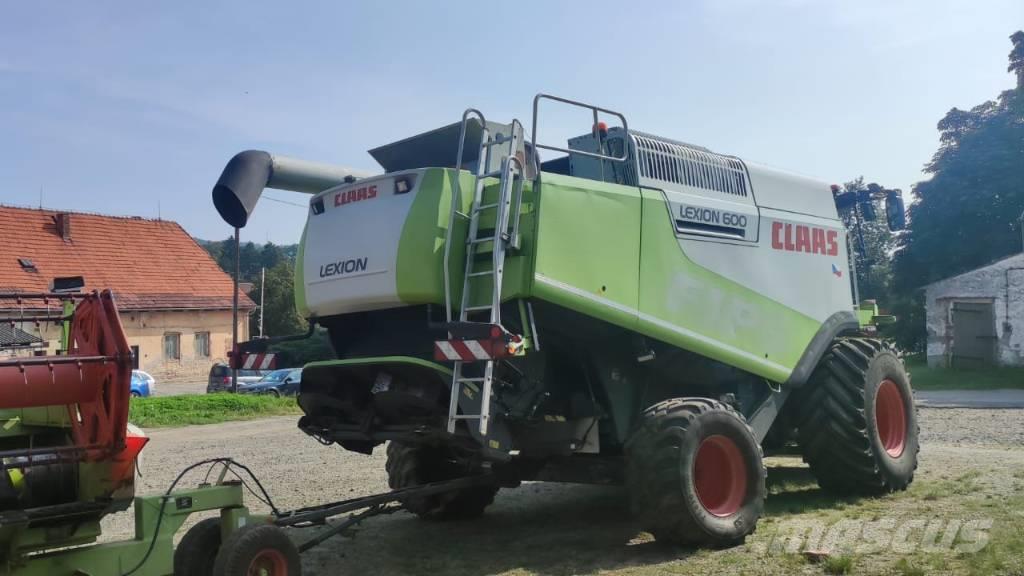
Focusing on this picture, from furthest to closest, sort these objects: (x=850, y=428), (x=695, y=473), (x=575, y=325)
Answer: (x=850, y=428) < (x=695, y=473) < (x=575, y=325)

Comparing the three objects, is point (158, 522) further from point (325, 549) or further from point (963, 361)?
point (963, 361)

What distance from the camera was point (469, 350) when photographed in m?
5.75

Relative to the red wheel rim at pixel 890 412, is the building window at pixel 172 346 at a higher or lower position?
higher

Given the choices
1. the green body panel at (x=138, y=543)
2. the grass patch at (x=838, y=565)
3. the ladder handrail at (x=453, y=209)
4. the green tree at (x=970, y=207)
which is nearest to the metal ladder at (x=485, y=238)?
the ladder handrail at (x=453, y=209)

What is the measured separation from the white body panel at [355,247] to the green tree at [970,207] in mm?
36072

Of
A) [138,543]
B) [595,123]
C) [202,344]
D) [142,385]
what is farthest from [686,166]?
[202,344]

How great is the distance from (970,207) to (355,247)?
3765cm

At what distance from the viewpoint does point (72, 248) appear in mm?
39594

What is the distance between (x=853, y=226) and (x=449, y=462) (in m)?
5.43

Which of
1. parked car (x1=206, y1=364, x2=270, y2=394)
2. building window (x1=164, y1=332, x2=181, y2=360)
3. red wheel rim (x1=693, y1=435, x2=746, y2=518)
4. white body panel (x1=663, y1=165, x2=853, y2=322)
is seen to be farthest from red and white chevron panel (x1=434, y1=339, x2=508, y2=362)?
building window (x1=164, y1=332, x2=181, y2=360)

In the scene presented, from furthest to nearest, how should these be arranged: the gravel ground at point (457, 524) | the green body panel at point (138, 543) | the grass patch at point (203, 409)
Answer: the grass patch at point (203, 409) → the gravel ground at point (457, 524) → the green body panel at point (138, 543)

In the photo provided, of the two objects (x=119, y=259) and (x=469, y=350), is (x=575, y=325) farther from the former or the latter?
(x=119, y=259)

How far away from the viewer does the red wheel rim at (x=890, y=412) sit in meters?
8.92

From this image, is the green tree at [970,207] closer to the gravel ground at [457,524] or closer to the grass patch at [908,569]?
the gravel ground at [457,524]
